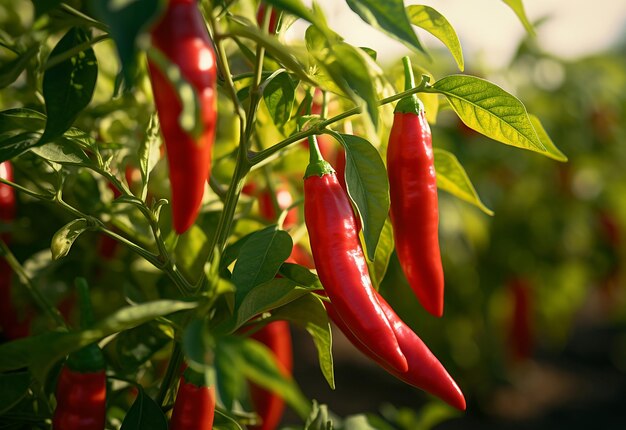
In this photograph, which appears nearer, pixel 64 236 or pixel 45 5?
pixel 45 5

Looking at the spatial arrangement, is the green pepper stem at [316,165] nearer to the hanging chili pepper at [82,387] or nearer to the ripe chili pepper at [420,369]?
the ripe chili pepper at [420,369]

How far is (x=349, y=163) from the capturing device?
0.87 meters

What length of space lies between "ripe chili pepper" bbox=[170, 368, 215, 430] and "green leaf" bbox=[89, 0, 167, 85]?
1.49 ft

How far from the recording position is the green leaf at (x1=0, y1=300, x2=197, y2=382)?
2.22ft

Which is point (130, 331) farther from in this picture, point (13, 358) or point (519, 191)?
point (519, 191)

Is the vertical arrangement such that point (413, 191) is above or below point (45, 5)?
below

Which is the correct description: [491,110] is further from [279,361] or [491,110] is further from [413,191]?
[279,361]

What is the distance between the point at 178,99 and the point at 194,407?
417 mm

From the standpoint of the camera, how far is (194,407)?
90 cm

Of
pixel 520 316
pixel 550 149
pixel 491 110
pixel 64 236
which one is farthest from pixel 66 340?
pixel 520 316

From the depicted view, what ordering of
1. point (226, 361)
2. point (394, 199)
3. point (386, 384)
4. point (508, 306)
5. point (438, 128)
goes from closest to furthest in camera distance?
point (226, 361) → point (394, 199) → point (438, 128) → point (508, 306) → point (386, 384)

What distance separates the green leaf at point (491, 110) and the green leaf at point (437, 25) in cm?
3

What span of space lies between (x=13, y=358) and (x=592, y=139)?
3.50 meters

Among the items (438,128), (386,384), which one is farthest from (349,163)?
(386,384)
